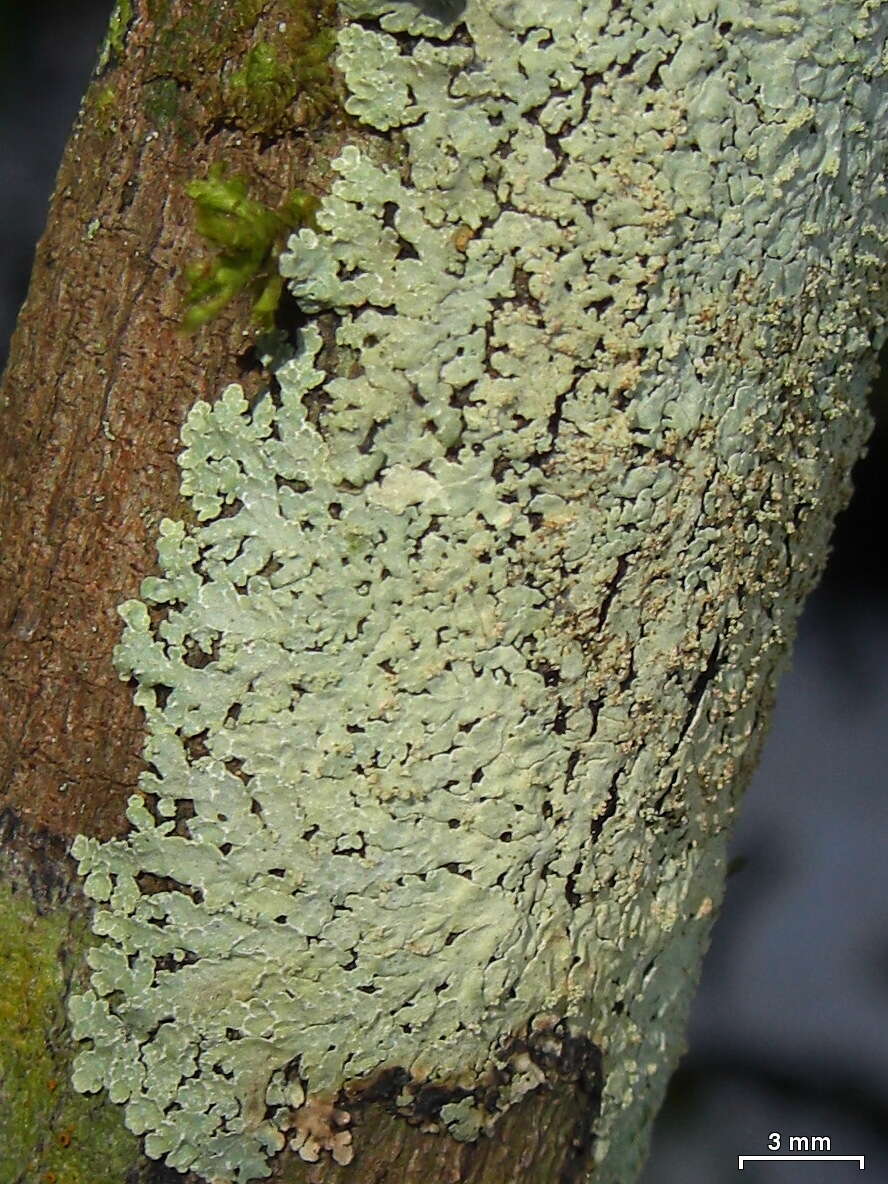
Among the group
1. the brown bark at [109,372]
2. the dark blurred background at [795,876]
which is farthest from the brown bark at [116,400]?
the dark blurred background at [795,876]

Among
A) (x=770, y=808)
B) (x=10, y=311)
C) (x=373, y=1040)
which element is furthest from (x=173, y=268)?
(x=770, y=808)

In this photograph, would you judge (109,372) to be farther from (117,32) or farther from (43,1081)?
(43,1081)

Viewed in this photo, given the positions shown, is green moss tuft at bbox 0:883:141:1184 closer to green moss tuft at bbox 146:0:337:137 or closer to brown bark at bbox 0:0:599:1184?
brown bark at bbox 0:0:599:1184

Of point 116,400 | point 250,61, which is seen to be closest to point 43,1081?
point 116,400

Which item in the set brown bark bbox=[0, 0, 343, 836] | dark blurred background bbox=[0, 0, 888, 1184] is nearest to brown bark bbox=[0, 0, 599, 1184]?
brown bark bbox=[0, 0, 343, 836]

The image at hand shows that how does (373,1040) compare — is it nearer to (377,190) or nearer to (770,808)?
(377,190)

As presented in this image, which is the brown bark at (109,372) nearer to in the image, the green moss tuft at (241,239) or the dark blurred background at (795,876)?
the green moss tuft at (241,239)
